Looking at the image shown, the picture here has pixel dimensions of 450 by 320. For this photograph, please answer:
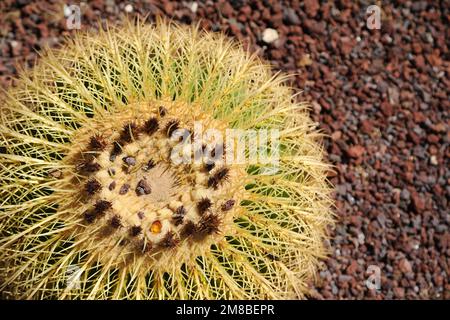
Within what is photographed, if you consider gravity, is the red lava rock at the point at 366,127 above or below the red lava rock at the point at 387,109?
below

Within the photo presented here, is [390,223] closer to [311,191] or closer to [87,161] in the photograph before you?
[311,191]

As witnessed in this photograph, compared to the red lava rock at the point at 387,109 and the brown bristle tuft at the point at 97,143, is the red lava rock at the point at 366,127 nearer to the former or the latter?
the red lava rock at the point at 387,109

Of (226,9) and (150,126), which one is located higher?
(226,9)

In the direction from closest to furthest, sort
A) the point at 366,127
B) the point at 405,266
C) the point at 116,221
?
the point at 116,221 → the point at 405,266 → the point at 366,127

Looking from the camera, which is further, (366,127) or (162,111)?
(366,127)


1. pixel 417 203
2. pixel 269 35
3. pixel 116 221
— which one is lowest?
pixel 417 203

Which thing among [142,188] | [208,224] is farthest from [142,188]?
[208,224]

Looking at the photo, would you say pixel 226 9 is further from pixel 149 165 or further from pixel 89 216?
pixel 89 216

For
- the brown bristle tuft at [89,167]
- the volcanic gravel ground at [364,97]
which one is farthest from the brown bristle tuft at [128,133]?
the volcanic gravel ground at [364,97]

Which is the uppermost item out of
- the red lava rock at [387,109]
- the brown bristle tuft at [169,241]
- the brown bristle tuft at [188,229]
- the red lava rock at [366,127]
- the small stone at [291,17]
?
the small stone at [291,17]
